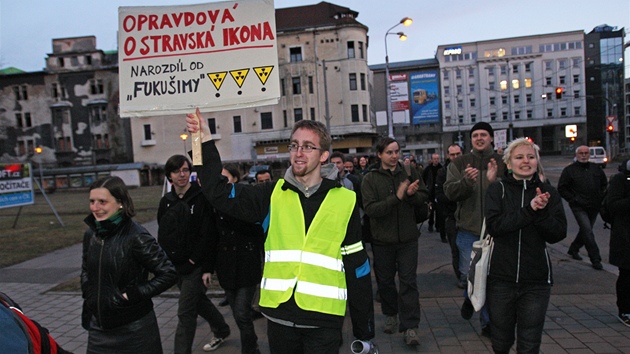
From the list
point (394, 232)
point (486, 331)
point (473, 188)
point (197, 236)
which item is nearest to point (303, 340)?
point (197, 236)

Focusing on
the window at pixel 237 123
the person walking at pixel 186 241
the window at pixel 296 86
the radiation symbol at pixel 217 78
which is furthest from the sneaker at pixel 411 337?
the window at pixel 237 123

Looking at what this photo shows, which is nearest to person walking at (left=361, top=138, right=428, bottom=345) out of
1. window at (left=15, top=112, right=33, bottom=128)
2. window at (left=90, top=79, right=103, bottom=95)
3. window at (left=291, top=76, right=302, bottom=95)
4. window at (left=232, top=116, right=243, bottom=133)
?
window at (left=291, top=76, right=302, bottom=95)

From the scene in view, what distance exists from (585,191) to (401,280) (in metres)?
4.59

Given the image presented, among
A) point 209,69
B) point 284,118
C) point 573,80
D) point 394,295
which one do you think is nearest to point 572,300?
point 394,295

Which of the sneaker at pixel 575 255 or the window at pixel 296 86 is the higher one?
the window at pixel 296 86

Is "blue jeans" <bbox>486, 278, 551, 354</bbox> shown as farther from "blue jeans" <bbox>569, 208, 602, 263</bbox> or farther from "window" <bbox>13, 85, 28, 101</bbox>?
"window" <bbox>13, 85, 28, 101</bbox>

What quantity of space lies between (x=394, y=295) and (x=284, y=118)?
149 ft

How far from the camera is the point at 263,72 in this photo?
3.24 metres

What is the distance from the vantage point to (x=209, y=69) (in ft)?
11.0

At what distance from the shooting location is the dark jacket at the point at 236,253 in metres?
4.09

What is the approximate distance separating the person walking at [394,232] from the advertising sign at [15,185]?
567 inches

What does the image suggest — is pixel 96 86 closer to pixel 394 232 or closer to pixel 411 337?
pixel 394 232

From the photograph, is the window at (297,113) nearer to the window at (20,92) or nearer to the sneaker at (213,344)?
the window at (20,92)

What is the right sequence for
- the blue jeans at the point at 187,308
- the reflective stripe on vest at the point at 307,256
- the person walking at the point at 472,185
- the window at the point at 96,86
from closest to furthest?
the reflective stripe on vest at the point at 307,256 < the blue jeans at the point at 187,308 < the person walking at the point at 472,185 < the window at the point at 96,86
